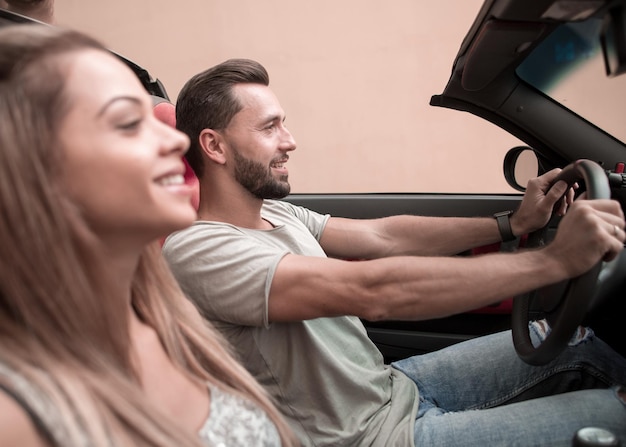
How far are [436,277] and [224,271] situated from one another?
17.0 inches

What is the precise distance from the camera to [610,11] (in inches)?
35.1

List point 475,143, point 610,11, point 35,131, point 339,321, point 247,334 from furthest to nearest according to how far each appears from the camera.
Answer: point 475,143 → point 339,321 → point 247,334 → point 610,11 → point 35,131

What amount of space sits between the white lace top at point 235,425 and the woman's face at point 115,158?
31cm

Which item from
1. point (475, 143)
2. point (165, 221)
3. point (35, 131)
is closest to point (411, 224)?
point (165, 221)

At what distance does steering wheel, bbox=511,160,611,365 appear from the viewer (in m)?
1.07

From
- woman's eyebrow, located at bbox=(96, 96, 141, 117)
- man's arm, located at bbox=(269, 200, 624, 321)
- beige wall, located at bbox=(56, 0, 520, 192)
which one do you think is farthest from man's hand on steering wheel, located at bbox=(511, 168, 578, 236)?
beige wall, located at bbox=(56, 0, 520, 192)

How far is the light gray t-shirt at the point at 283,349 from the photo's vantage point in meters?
1.18

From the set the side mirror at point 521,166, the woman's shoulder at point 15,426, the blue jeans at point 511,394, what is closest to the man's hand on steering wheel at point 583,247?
the blue jeans at point 511,394

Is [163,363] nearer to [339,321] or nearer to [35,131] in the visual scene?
[35,131]

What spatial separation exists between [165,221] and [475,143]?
10.4 ft

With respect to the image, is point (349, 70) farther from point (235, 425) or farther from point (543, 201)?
point (235, 425)

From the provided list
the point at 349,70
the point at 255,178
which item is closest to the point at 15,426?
the point at 255,178

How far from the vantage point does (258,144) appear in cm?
145

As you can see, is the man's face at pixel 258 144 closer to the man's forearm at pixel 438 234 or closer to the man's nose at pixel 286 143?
the man's nose at pixel 286 143
